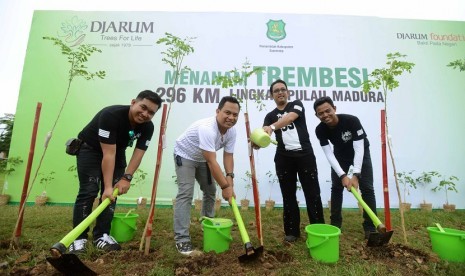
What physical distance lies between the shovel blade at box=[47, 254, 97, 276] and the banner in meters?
3.79

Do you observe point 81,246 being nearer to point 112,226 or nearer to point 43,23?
point 112,226

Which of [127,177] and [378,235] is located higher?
[127,177]

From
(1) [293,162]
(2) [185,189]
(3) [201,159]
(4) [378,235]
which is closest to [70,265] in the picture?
(2) [185,189]

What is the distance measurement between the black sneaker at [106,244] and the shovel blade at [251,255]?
132 centimetres

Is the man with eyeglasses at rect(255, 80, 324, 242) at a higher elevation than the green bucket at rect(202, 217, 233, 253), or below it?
higher

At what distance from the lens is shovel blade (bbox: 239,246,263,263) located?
2086 millimetres

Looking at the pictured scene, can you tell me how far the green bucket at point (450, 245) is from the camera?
94.2 inches

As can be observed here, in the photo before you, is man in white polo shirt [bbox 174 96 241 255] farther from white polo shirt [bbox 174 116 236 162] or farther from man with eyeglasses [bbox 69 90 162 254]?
man with eyeglasses [bbox 69 90 162 254]

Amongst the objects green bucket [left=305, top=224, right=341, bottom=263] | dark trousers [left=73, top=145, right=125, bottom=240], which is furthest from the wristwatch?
green bucket [left=305, top=224, right=341, bottom=263]

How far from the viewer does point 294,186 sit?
3.05 meters

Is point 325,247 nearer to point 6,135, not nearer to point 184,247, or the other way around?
point 184,247

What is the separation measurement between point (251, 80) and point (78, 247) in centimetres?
475

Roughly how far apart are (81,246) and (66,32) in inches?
225

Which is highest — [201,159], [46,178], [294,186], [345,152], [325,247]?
[345,152]
